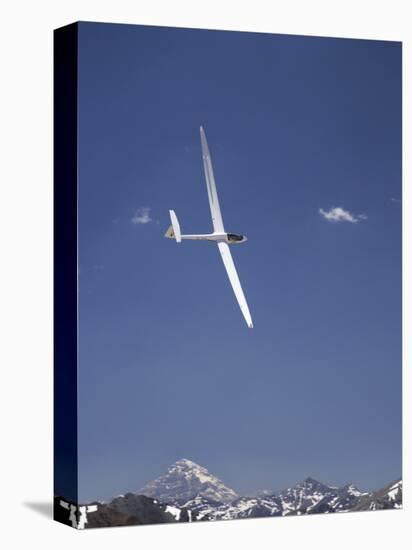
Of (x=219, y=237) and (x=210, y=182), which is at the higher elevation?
(x=210, y=182)

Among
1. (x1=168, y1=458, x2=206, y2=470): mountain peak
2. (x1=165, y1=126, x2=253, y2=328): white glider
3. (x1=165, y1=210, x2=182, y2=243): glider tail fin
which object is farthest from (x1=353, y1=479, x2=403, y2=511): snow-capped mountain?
(x1=165, y1=210, x2=182, y2=243): glider tail fin

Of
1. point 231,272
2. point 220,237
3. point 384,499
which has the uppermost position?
point 220,237

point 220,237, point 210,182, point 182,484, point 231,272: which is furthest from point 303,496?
point 210,182

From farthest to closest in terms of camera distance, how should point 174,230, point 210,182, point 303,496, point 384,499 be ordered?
point 384,499, point 303,496, point 210,182, point 174,230

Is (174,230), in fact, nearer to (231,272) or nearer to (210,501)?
(231,272)

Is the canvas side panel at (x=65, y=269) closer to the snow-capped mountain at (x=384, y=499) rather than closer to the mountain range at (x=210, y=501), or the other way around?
the mountain range at (x=210, y=501)

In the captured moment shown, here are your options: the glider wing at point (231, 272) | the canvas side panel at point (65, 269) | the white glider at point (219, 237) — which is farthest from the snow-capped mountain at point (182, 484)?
the glider wing at point (231, 272)

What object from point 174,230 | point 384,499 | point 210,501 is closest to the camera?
point 174,230

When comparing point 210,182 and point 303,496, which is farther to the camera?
point 303,496

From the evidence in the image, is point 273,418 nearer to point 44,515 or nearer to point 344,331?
point 344,331
